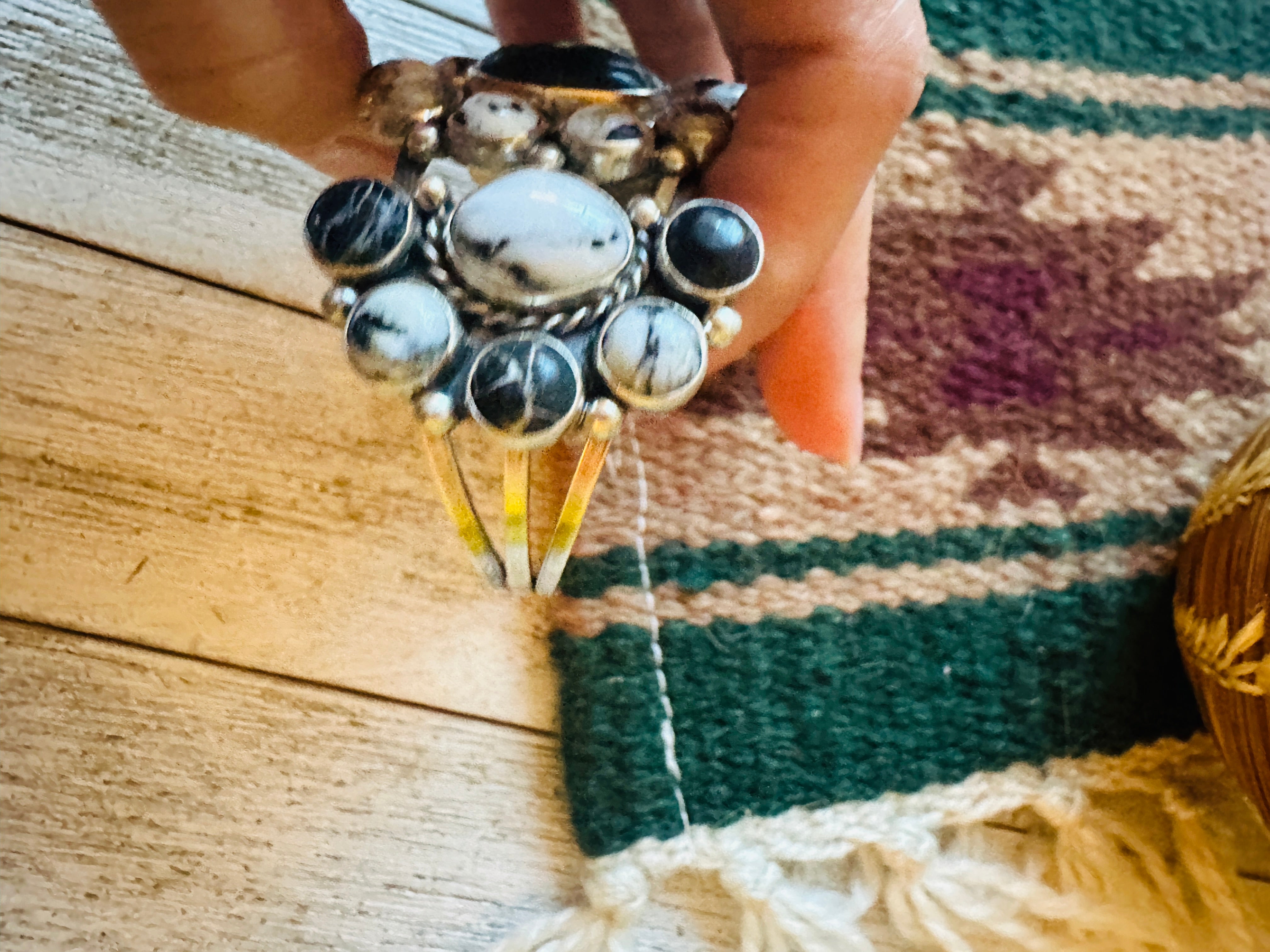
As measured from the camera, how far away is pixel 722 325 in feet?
1.01

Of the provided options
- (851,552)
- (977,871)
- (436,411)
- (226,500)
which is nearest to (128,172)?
(226,500)

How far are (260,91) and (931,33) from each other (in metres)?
0.40

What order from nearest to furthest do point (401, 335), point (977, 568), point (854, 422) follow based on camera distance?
point (401, 335) → point (854, 422) → point (977, 568)

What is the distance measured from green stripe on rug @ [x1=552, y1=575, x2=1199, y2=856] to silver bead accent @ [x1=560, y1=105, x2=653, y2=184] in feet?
0.77

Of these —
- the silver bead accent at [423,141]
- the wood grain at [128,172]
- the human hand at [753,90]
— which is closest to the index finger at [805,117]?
the human hand at [753,90]

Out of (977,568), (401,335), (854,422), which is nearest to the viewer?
(401,335)

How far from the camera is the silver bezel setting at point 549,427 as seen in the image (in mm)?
281

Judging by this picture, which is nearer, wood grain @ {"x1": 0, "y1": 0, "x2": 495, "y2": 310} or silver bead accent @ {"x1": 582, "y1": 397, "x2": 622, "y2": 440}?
silver bead accent @ {"x1": 582, "y1": 397, "x2": 622, "y2": 440}

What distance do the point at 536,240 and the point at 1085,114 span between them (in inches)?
17.9

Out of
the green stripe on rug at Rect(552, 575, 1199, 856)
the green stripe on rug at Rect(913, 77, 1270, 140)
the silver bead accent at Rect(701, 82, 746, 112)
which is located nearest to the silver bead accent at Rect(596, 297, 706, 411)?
the silver bead accent at Rect(701, 82, 746, 112)

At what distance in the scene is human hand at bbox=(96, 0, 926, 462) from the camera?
1.05 ft

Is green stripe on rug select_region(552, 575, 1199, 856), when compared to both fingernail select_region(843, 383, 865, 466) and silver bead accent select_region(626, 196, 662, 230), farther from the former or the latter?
silver bead accent select_region(626, 196, 662, 230)

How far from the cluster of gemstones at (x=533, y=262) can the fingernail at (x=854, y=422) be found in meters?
0.11

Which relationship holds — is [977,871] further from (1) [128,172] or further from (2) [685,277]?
(1) [128,172]
